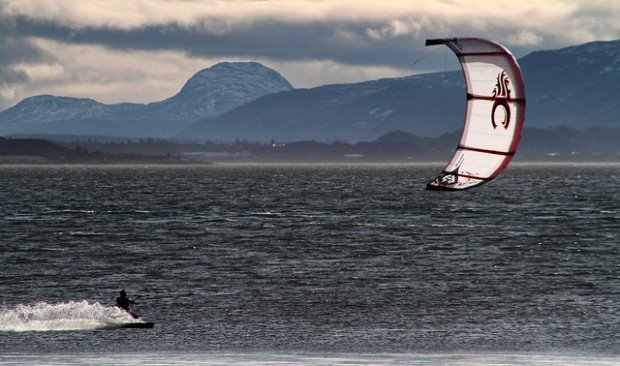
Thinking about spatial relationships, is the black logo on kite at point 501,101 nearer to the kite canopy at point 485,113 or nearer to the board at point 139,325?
the kite canopy at point 485,113

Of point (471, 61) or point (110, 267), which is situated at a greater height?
point (471, 61)

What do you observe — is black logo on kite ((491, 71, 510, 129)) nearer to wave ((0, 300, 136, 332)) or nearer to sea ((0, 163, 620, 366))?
sea ((0, 163, 620, 366))

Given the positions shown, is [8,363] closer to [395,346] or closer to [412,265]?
[395,346]

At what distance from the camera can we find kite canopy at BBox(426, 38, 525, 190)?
29016 mm

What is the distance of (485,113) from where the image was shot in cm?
3031

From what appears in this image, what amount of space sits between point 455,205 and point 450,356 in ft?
344

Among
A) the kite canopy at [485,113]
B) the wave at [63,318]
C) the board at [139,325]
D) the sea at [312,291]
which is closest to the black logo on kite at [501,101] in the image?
the kite canopy at [485,113]

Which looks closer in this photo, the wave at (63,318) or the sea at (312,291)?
the sea at (312,291)

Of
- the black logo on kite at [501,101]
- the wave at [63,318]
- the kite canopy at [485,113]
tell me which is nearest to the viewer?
the kite canopy at [485,113]

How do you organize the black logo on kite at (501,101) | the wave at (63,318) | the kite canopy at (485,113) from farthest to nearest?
1. the wave at (63,318)
2. the black logo on kite at (501,101)
3. the kite canopy at (485,113)

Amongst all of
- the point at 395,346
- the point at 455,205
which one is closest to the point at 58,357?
the point at 395,346

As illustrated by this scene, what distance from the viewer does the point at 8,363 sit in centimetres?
2755

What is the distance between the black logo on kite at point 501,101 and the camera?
29.6 metres

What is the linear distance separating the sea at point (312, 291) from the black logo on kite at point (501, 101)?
623cm
